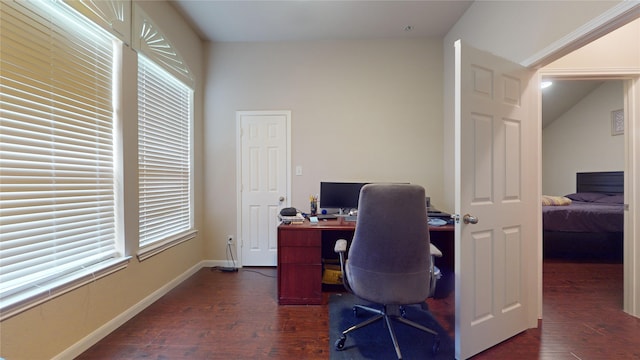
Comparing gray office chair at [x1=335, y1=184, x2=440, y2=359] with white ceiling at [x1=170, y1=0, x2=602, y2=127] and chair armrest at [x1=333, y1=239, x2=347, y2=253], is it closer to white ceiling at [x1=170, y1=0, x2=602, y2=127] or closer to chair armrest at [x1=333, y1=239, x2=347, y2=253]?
chair armrest at [x1=333, y1=239, x2=347, y2=253]

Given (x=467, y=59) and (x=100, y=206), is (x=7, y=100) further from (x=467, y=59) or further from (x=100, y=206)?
(x=467, y=59)

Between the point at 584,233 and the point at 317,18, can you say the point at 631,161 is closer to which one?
the point at 584,233

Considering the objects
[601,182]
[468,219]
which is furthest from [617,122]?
[468,219]

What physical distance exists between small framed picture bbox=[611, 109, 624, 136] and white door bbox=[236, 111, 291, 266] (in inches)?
236

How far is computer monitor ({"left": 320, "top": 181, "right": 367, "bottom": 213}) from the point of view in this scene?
2.72 metres

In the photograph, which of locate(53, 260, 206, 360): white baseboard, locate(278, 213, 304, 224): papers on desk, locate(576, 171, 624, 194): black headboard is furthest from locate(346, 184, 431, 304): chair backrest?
locate(576, 171, 624, 194): black headboard

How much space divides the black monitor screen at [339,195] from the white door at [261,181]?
60cm

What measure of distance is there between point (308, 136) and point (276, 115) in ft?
1.66

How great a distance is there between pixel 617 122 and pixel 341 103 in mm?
5312

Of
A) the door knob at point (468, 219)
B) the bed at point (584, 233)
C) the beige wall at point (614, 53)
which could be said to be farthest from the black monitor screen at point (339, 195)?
the bed at point (584, 233)

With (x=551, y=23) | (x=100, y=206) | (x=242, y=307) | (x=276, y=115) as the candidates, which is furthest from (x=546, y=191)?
(x=100, y=206)

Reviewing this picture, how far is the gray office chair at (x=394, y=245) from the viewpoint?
1393mm

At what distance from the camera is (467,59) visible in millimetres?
1462

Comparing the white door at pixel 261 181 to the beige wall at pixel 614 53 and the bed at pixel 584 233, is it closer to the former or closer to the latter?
the beige wall at pixel 614 53
